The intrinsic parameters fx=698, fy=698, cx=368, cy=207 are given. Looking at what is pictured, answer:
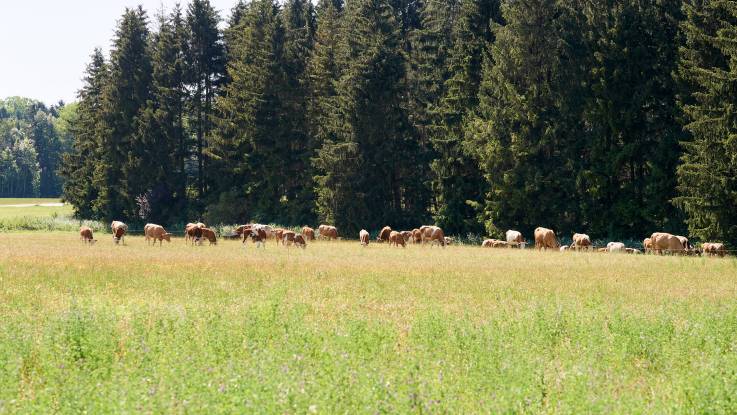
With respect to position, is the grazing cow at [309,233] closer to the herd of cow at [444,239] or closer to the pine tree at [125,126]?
the herd of cow at [444,239]

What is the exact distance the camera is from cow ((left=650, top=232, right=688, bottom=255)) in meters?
32.8

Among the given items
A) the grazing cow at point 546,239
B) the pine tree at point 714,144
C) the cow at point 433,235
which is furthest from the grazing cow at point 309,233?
the pine tree at point 714,144

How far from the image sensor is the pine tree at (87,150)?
6588cm

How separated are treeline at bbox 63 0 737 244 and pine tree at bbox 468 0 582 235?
122 mm

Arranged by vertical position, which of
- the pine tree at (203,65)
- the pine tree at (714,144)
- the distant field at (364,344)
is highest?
the pine tree at (203,65)

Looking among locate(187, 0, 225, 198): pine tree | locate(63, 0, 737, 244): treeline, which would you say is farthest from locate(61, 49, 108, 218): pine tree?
locate(187, 0, 225, 198): pine tree

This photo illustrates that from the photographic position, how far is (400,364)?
8984mm

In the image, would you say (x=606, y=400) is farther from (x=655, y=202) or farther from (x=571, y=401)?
(x=655, y=202)

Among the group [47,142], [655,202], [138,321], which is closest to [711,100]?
[655,202]

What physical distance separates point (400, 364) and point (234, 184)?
52.4 m

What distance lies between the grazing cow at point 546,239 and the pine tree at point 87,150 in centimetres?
4179

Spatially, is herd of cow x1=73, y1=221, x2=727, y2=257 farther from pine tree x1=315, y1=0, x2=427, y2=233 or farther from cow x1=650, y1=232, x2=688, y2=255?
pine tree x1=315, y1=0, x2=427, y2=233

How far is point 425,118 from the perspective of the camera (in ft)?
174

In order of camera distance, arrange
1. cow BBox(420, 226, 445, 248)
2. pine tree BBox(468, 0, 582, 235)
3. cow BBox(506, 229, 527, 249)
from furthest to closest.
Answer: cow BBox(420, 226, 445, 248)
pine tree BBox(468, 0, 582, 235)
cow BBox(506, 229, 527, 249)
